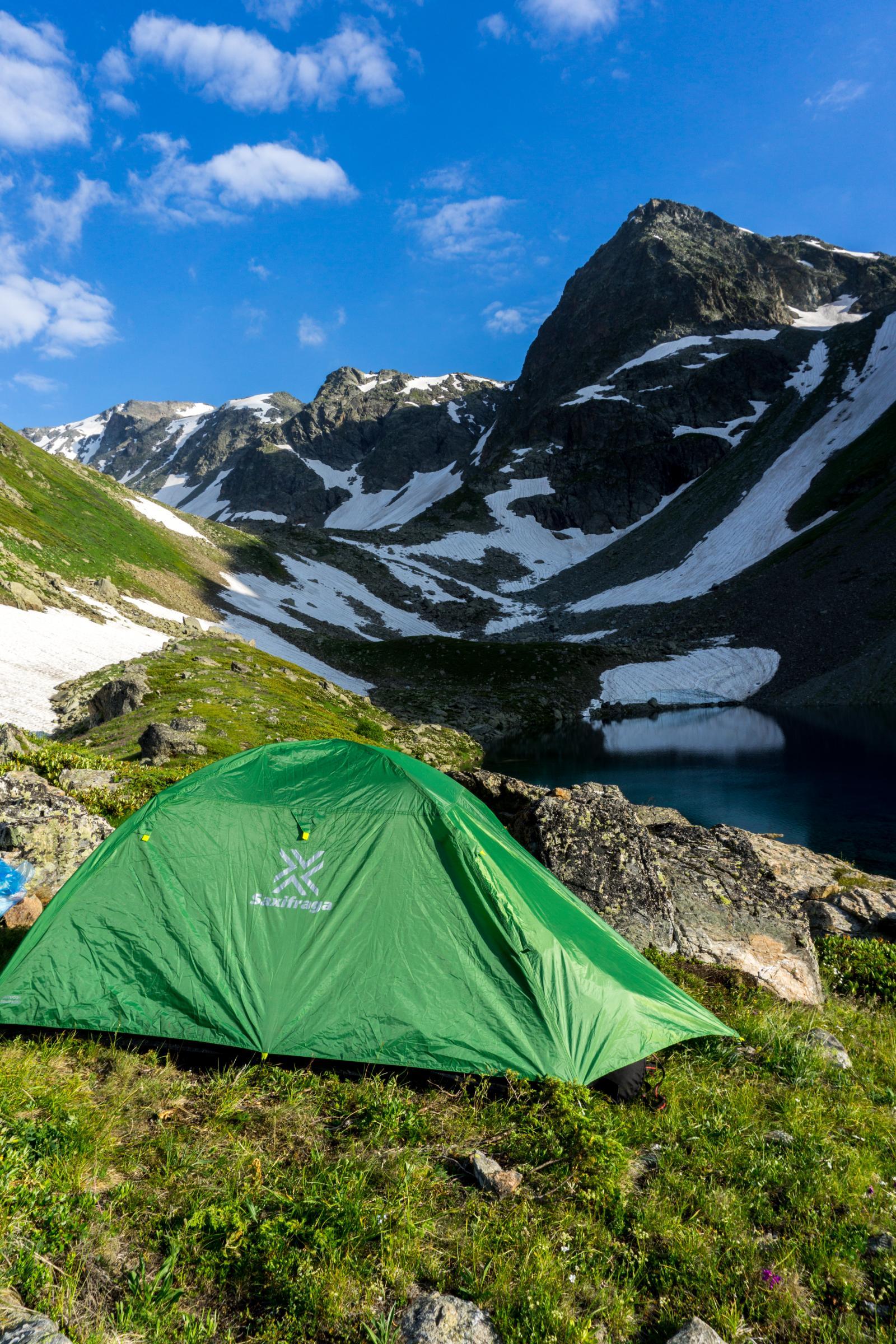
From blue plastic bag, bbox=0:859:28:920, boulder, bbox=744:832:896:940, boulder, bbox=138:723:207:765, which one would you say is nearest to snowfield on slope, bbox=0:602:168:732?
boulder, bbox=138:723:207:765

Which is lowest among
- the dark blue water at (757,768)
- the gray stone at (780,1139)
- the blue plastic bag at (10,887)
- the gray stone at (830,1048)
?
the dark blue water at (757,768)

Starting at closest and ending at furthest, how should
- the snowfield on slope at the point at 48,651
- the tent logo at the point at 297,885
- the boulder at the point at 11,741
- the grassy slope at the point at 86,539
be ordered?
the tent logo at the point at 297,885 < the boulder at the point at 11,741 < the snowfield on slope at the point at 48,651 < the grassy slope at the point at 86,539

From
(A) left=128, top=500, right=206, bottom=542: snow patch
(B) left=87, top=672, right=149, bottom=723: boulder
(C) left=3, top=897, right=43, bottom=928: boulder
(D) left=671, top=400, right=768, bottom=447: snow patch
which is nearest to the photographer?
(C) left=3, top=897, right=43, bottom=928: boulder

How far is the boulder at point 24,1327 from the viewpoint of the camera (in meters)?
3.60

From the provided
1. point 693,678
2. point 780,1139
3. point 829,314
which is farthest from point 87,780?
point 829,314

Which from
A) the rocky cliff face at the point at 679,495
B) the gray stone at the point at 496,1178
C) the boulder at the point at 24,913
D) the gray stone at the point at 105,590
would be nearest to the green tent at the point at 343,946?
the gray stone at the point at 496,1178

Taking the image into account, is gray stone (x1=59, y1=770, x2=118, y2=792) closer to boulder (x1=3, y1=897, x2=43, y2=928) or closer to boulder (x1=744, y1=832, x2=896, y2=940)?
boulder (x1=3, y1=897, x2=43, y2=928)

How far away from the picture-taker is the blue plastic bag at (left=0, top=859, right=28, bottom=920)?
9016 millimetres

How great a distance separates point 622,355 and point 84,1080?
195041 millimetres

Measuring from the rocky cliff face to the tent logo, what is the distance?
67.5 m

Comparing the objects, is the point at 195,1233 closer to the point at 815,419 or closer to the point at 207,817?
the point at 207,817

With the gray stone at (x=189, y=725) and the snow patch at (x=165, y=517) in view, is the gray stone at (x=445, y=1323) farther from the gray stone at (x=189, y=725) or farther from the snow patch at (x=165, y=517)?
the snow patch at (x=165, y=517)

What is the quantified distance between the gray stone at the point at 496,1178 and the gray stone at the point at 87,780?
12781 mm

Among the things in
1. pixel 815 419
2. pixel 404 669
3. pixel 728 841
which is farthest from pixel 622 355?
pixel 728 841
